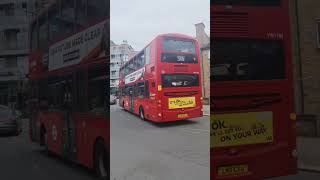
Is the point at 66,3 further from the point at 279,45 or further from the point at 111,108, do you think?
the point at 279,45

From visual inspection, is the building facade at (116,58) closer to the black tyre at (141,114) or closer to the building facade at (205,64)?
the black tyre at (141,114)

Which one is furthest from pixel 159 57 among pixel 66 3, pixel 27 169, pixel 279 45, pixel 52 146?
pixel 27 169

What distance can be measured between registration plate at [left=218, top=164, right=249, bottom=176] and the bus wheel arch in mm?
1517

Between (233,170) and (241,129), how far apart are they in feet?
1.84

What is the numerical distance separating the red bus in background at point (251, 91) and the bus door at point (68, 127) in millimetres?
2907

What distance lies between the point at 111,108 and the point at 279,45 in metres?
2.66

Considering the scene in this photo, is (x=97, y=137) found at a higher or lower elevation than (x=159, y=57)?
lower

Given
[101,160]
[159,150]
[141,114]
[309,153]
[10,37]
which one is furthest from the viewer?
[10,37]

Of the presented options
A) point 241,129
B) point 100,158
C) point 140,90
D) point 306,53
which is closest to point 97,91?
point 140,90

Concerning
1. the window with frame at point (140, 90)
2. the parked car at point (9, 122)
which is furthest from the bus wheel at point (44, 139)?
the parked car at point (9, 122)

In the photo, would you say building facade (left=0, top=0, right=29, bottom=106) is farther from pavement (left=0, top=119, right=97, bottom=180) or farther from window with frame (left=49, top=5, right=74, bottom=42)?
window with frame (left=49, top=5, right=74, bottom=42)

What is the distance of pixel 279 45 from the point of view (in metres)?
8.45

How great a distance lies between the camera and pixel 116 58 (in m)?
7.35

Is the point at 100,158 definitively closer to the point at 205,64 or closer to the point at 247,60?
the point at 205,64
